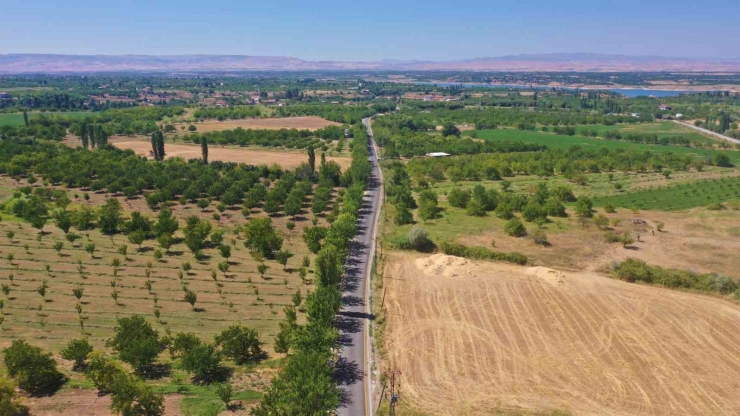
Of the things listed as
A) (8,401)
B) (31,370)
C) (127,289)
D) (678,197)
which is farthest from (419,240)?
(678,197)

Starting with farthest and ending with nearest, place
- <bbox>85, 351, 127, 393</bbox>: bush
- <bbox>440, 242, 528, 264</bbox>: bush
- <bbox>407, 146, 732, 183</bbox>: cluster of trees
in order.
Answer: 1. <bbox>407, 146, 732, 183</bbox>: cluster of trees
2. <bbox>440, 242, 528, 264</bbox>: bush
3. <bbox>85, 351, 127, 393</bbox>: bush

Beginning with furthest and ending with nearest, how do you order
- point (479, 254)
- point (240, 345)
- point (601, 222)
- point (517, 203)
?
point (517, 203)
point (601, 222)
point (479, 254)
point (240, 345)

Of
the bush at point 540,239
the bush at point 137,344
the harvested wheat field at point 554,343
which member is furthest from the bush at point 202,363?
the bush at point 540,239

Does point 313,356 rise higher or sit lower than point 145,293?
higher

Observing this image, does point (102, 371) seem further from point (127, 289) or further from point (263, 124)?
point (263, 124)

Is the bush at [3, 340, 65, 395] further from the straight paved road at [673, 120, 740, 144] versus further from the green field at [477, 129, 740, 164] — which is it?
the straight paved road at [673, 120, 740, 144]

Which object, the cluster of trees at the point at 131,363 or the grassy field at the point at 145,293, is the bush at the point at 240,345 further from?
the grassy field at the point at 145,293

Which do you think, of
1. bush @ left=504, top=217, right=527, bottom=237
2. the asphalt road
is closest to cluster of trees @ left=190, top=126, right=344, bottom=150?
the asphalt road
